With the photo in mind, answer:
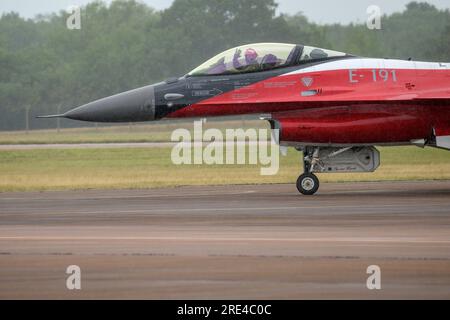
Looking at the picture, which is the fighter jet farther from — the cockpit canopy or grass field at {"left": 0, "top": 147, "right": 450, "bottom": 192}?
grass field at {"left": 0, "top": 147, "right": 450, "bottom": 192}

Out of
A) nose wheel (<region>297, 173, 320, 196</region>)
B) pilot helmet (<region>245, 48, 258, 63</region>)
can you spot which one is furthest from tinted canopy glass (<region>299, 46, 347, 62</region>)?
nose wheel (<region>297, 173, 320, 196</region>)

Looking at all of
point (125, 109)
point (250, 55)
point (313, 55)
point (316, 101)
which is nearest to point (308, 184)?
point (316, 101)

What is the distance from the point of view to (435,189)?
21484 millimetres

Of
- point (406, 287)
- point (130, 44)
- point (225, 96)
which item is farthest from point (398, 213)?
point (130, 44)

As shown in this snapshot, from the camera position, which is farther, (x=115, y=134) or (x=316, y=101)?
(x=115, y=134)

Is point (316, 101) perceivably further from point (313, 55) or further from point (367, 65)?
point (367, 65)

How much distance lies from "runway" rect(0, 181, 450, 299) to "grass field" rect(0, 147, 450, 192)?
5.05 meters

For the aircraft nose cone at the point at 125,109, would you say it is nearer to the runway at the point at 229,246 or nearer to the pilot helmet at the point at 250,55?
the runway at the point at 229,246

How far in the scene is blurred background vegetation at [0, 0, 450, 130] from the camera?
71.2m

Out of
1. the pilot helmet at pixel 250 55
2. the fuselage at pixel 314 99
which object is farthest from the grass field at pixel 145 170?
the pilot helmet at pixel 250 55

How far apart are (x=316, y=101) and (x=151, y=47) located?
59391mm

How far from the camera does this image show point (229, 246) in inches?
491
